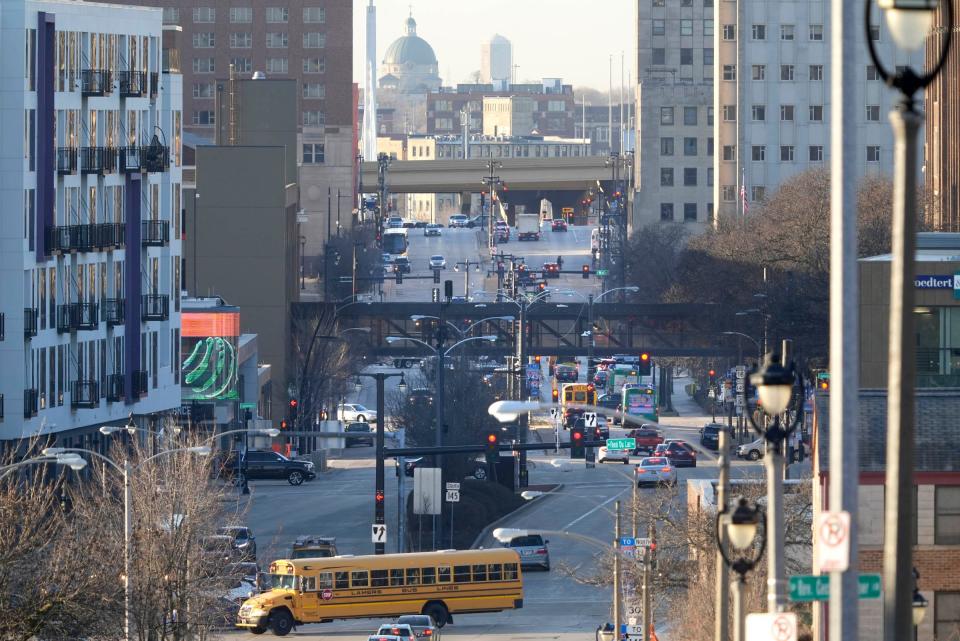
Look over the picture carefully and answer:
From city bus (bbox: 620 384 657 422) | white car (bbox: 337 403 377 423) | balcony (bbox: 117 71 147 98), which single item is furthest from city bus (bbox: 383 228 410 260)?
balcony (bbox: 117 71 147 98)

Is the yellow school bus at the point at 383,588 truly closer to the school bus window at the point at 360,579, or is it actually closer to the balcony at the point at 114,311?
the school bus window at the point at 360,579

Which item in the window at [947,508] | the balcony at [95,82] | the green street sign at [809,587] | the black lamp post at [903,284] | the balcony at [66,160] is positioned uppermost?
the balcony at [95,82]

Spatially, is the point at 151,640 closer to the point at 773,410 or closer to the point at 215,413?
the point at 773,410

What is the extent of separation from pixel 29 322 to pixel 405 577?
18626 mm

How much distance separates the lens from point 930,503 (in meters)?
39.8

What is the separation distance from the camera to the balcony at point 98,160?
231 feet

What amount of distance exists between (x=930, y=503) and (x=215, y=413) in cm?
5617

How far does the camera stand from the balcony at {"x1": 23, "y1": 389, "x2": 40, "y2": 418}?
6512 centimetres

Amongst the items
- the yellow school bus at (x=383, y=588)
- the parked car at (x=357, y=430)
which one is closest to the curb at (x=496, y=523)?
the yellow school bus at (x=383, y=588)

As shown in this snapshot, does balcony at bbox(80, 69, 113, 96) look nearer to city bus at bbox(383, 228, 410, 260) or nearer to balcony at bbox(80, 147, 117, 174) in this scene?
balcony at bbox(80, 147, 117, 174)

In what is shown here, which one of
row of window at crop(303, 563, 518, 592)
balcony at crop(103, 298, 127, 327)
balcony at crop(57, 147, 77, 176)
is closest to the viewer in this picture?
row of window at crop(303, 563, 518, 592)

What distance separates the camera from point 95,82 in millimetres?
→ 70812

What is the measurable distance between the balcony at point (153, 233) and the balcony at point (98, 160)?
376 centimetres

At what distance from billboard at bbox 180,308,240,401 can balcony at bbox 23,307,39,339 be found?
2398 cm
